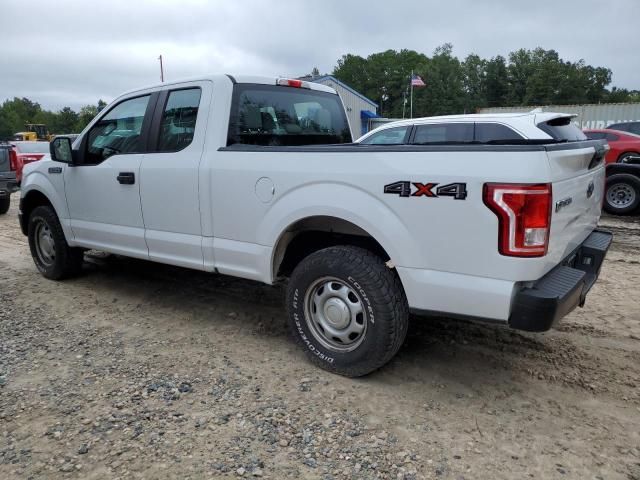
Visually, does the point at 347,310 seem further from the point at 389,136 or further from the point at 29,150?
the point at 29,150

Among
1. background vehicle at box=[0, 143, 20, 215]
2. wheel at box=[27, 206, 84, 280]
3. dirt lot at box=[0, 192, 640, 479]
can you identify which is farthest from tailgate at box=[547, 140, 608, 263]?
background vehicle at box=[0, 143, 20, 215]

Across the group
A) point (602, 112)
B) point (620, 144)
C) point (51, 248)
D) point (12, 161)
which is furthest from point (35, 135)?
point (620, 144)

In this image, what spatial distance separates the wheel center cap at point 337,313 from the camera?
3057 mm

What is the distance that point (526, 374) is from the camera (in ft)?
10.5

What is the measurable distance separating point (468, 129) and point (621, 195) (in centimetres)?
368

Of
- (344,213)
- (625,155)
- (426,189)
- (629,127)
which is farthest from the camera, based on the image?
(629,127)

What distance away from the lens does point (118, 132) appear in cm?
441

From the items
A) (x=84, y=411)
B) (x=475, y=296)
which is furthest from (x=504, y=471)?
(x=84, y=411)

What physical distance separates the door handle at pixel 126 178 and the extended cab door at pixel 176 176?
114mm

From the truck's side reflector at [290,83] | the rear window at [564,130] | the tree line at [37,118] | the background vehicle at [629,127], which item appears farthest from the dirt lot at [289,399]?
the tree line at [37,118]

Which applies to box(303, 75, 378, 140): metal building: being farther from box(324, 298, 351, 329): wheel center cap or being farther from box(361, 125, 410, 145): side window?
box(324, 298, 351, 329): wheel center cap

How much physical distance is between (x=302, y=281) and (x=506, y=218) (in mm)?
1344

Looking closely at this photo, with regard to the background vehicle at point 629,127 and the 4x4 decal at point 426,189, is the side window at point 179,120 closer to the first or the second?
the 4x4 decal at point 426,189

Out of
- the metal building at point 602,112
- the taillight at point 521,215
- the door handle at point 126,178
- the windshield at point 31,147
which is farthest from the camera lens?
the metal building at point 602,112
